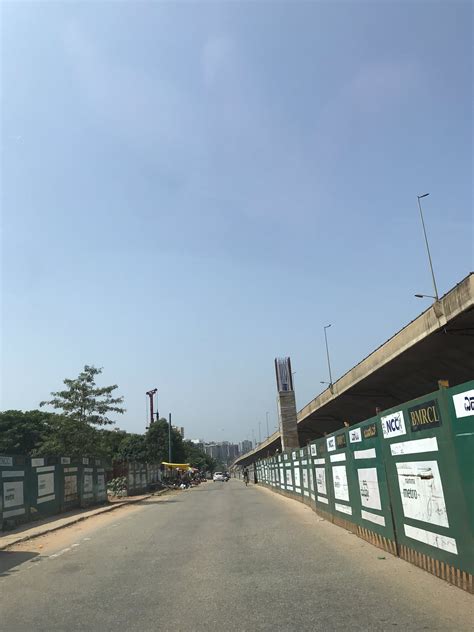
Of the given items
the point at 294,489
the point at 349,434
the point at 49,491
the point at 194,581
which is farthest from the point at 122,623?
the point at 294,489

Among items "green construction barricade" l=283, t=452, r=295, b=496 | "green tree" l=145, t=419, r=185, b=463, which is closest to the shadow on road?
"green construction barricade" l=283, t=452, r=295, b=496

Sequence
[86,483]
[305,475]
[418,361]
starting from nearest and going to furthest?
1. [305,475]
2. [86,483]
3. [418,361]

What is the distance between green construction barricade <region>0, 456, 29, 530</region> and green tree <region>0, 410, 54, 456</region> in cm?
5691

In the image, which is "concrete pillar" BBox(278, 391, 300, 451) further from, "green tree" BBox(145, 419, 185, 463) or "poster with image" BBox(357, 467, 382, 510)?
"poster with image" BBox(357, 467, 382, 510)

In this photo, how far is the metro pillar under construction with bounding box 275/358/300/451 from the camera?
55.9 m

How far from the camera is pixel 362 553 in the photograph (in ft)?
30.8

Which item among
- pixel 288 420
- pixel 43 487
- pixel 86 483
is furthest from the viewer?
pixel 288 420

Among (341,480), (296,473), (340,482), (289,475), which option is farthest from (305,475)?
(341,480)

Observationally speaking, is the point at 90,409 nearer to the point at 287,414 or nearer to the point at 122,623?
the point at 122,623

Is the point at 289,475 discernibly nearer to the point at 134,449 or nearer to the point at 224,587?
the point at 224,587

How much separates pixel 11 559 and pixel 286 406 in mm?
48305

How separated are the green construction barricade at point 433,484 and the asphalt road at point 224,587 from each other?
0.32 meters

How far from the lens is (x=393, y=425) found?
8977 mm

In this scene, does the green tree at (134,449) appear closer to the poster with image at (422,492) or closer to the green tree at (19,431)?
the green tree at (19,431)
